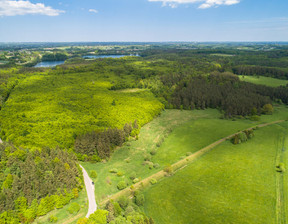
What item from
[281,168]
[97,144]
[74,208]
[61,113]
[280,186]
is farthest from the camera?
[61,113]

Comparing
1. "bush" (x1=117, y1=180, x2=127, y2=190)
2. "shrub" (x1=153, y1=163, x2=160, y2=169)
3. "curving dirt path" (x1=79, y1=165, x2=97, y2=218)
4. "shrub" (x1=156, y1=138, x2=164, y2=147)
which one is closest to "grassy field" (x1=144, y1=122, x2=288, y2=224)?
"shrub" (x1=153, y1=163, x2=160, y2=169)

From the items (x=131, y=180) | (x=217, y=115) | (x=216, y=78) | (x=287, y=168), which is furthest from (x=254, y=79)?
(x=131, y=180)

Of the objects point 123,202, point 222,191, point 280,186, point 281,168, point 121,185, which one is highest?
point 281,168

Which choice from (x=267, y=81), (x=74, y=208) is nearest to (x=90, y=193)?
(x=74, y=208)

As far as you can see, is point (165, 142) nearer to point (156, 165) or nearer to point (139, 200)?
point (156, 165)

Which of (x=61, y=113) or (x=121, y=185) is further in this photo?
(x=61, y=113)

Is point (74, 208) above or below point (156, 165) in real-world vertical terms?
above

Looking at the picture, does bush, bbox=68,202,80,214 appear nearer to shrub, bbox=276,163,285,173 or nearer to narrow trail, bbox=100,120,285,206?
narrow trail, bbox=100,120,285,206

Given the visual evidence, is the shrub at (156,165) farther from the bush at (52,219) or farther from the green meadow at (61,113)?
the bush at (52,219)
